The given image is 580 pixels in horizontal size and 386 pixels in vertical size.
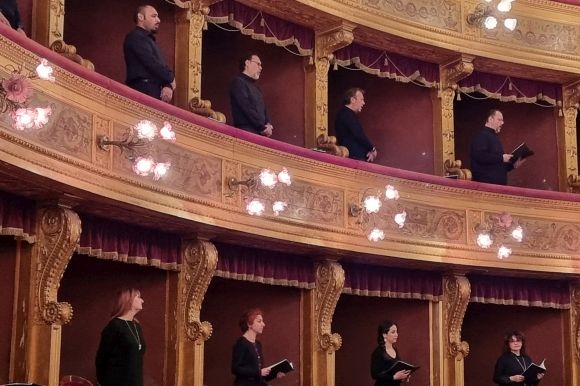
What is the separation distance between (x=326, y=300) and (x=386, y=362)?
0.88 meters

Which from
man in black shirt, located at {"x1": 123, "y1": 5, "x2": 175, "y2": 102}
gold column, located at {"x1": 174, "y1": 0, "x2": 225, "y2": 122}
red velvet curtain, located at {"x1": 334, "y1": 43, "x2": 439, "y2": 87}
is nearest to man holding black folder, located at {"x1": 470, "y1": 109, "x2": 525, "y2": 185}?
red velvet curtain, located at {"x1": 334, "y1": 43, "x2": 439, "y2": 87}

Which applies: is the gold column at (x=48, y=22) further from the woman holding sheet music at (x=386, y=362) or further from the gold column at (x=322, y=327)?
the woman holding sheet music at (x=386, y=362)

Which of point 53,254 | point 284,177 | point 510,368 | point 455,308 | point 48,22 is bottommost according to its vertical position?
point 510,368

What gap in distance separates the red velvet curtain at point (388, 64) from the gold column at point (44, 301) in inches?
163

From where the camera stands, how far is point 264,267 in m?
8.76

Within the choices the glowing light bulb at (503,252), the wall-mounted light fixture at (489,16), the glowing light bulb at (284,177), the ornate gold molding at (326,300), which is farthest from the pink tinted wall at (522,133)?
the glowing light bulb at (284,177)

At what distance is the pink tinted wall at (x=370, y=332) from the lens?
1026cm

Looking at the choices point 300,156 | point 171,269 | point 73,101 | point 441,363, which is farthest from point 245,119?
point 441,363

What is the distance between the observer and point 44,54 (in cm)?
593

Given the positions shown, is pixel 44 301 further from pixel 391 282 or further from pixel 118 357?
pixel 391 282

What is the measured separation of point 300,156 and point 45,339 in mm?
2726

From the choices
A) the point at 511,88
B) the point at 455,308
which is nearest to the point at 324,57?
the point at 511,88

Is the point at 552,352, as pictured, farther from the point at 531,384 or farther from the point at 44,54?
the point at 44,54

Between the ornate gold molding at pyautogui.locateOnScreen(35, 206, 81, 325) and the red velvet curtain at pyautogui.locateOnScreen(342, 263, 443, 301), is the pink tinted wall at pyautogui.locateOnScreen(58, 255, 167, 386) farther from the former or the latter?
the red velvet curtain at pyautogui.locateOnScreen(342, 263, 443, 301)
